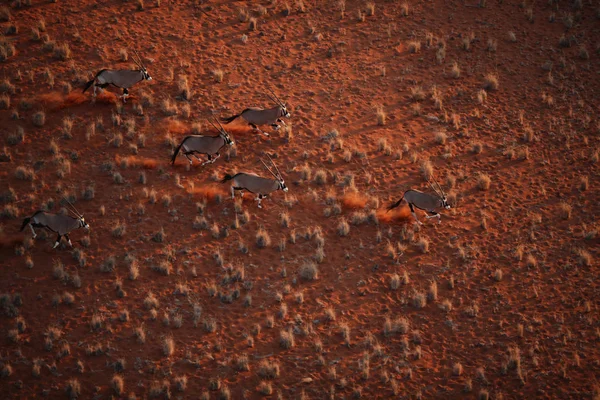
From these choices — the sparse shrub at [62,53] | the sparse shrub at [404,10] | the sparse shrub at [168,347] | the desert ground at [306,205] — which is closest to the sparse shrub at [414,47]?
the desert ground at [306,205]

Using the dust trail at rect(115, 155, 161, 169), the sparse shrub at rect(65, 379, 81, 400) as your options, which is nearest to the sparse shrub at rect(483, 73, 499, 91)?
the dust trail at rect(115, 155, 161, 169)

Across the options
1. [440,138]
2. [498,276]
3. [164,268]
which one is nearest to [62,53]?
[164,268]

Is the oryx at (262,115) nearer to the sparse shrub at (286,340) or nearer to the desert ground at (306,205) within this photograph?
the desert ground at (306,205)

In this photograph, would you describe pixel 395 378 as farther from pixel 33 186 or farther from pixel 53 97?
pixel 53 97

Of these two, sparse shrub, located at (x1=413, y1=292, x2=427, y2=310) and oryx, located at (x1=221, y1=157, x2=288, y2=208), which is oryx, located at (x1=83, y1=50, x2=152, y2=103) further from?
sparse shrub, located at (x1=413, y1=292, x2=427, y2=310)

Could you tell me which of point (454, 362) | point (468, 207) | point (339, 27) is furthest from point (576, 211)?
point (339, 27)

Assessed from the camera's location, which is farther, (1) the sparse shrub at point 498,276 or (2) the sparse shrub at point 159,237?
(2) the sparse shrub at point 159,237
